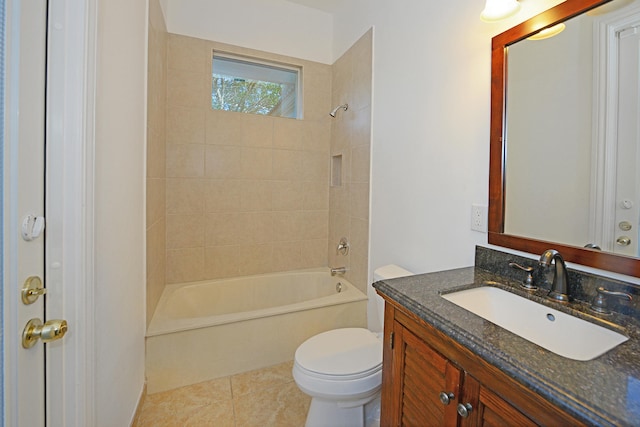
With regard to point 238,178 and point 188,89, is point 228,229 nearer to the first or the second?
point 238,178

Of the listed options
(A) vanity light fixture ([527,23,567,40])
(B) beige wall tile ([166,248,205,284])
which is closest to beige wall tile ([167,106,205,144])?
(B) beige wall tile ([166,248,205,284])

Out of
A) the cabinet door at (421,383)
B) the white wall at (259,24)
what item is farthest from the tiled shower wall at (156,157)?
the cabinet door at (421,383)

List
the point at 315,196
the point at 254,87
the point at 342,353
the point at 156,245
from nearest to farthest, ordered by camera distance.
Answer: the point at 342,353 → the point at 156,245 → the point at 254,87 → the point at 315,196

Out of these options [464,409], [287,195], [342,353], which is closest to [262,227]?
[287,195]

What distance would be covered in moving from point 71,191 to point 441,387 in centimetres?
119

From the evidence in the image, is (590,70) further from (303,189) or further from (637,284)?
(303,189)

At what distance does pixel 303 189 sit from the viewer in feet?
9.11

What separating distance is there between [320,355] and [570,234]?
1.12 metres

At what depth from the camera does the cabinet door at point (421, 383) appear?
0.76m

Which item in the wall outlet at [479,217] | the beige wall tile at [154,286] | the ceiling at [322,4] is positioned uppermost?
the ceiling at [322,4]

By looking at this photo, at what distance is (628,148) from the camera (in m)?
0.87

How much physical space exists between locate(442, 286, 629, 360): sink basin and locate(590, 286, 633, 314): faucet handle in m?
0.10

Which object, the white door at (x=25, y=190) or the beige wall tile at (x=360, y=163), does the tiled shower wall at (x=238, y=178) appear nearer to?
the beige wall tile at (x=360, y=163)

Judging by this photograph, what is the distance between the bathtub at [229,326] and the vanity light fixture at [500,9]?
1.82m
